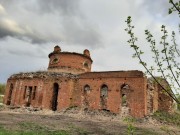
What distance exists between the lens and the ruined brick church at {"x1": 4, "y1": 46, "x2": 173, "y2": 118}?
2072 cm

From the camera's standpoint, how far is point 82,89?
2338cm

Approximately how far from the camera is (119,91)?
21.4m

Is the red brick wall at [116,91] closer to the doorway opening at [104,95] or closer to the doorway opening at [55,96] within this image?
the doorway opening at [104,95]

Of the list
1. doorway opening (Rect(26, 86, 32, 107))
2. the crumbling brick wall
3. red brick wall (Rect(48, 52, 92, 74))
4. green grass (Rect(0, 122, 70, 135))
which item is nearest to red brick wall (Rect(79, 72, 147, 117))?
the crumbling brick wall

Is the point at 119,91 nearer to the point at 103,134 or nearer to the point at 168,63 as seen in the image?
the point at 103,134

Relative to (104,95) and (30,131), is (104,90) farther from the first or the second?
(30,131)

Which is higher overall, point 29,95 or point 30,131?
point 29,95

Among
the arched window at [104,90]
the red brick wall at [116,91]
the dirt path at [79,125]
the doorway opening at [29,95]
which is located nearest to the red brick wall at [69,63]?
the doorway opening at [29,95]

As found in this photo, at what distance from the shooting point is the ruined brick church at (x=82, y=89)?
68.0 ft

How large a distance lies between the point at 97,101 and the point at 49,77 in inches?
252

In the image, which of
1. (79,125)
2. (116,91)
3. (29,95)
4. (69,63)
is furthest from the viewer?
(69,63)

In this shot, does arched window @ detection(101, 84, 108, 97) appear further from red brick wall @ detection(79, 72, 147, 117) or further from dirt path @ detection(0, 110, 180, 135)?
dirt path @ detection(0, 110, 180, 135)

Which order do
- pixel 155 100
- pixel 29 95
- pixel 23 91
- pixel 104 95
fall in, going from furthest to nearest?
pixel 23 91, pixel 29 95, pixel 155 100, pixel 104 95

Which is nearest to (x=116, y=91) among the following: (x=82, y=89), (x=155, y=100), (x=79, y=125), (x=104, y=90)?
(x=104, y=90)
